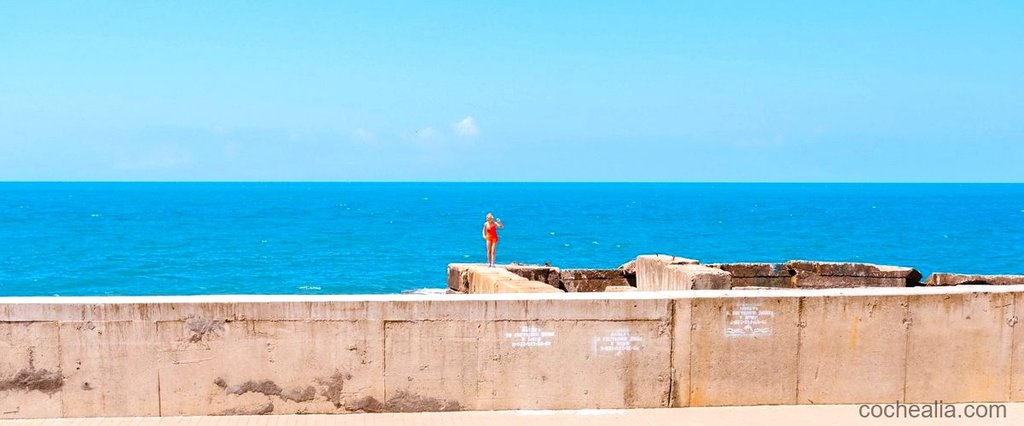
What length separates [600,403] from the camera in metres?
8.68

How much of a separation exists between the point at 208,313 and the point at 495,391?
2.51m

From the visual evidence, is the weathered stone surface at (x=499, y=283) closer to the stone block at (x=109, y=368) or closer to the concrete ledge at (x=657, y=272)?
the concrete ledge at (x=657, y=272)

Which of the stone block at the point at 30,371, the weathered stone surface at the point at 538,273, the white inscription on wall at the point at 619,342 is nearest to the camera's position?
the stone block at the point at 30,371

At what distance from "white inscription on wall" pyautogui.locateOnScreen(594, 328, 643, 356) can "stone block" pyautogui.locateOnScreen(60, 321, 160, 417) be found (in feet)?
12.4

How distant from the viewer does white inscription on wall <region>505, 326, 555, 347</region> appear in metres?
8.52

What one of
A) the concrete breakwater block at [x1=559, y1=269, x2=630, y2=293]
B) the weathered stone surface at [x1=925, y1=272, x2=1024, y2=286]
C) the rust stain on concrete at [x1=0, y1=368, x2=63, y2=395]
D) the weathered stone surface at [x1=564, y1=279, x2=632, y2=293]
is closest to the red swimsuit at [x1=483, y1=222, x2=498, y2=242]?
the concrete breakwater block at [x1=559, y1=269, x2=630, y2=293]

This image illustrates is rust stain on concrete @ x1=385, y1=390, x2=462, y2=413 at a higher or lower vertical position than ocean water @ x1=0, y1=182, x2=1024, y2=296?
higher

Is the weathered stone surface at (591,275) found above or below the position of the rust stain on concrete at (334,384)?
below

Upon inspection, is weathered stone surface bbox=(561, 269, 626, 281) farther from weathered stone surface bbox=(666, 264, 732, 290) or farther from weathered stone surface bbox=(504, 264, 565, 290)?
weathered stone surface bbox=(666, 264, 732, 290)

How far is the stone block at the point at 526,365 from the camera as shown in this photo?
8.47m

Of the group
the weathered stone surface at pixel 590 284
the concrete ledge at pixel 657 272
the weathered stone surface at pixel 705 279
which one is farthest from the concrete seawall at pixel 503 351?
the weathered stone surface at pixel 590 284

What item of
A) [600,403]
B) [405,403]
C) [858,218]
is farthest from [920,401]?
[858,218]

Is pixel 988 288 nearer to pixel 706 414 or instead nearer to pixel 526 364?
pixel 706 414

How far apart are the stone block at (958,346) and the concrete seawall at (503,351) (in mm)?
13
